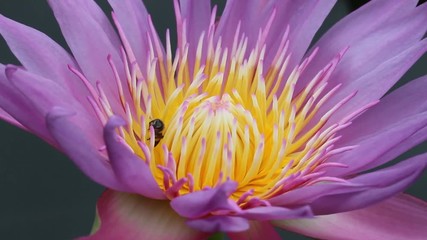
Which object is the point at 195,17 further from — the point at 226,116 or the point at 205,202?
the point at 205,202

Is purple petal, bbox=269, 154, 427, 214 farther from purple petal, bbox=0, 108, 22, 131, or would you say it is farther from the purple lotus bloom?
purple petal, bbox=0, 108, 22, 131

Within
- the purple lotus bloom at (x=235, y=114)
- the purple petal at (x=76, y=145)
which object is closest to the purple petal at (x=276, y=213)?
Answer: the purple lotus bloom at (x=235, y=114)

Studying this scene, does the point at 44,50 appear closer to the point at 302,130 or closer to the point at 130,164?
the point at 130,164

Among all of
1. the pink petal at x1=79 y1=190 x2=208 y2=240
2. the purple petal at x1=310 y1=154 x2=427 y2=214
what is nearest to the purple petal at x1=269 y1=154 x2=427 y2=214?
the purple petal at x1=310 y1=154 x2=427 y2=214

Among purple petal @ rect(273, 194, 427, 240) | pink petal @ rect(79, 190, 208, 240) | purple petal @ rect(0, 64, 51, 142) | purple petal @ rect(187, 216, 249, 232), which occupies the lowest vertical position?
pink petal @ rect(79, 190, 208, 240)

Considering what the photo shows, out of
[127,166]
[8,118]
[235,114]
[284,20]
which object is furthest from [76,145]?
[284,20]

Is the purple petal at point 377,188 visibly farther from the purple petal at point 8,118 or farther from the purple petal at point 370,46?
the purple petal at point 8,118

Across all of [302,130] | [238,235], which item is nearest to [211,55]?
[302,130]
